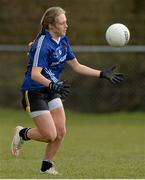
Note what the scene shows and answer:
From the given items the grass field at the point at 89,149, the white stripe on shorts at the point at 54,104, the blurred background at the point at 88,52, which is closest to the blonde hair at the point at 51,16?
the white stripe on shorts at the point at 54,104

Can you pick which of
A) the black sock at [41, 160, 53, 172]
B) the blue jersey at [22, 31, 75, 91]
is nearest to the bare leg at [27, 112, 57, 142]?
the black sock at [41, 160, 53, 172]

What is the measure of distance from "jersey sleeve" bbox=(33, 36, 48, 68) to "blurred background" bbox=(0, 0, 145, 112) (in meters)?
10.9

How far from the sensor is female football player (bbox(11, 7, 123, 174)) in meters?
9.39

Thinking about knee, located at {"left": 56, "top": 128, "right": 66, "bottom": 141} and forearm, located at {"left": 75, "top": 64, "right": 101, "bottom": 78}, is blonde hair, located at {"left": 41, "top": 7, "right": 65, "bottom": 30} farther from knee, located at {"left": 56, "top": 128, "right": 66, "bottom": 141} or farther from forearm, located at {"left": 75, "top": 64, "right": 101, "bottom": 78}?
knee, located at {"left": 56, "top": 128, "right": 66, "bottom": 141}

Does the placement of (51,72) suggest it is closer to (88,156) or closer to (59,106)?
(59,106)

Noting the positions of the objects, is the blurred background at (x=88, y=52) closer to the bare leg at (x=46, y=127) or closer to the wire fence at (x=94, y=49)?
the wire fence at (x=94, y=49)

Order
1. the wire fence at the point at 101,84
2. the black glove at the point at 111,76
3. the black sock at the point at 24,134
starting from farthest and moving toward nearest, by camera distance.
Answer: the wire fence at the point at 101,84 → the black sock at the point at 24,134 → the black glove at the point at 111,76

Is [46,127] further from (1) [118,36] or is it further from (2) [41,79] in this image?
(1) [118,36]

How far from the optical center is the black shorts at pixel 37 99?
9500 millimetres

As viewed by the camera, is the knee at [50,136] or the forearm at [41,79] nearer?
the forearm at [41,79]

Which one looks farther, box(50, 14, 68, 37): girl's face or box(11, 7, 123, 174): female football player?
box(50, 14, 68, 37): girl's face

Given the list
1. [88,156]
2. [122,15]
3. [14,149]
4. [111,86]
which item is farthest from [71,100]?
[14,149]

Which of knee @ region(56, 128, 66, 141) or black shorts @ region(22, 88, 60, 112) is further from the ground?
black shorts @ region(22, 88, 60, 112)

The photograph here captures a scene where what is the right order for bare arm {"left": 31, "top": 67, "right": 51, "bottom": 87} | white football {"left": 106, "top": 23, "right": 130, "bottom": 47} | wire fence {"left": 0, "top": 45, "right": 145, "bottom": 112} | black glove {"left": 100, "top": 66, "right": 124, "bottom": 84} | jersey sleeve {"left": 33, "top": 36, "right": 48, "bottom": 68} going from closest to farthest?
bare arm {"left": 31, "top": 67, "right": 51, "bottom": 87} < jersey sleeve {"left": 33, "top": 36, "right": 48, "bottom": 68} < black glove {"left": 100, "top": 66, "right": 124, "bottom": 84} < white football {"left": 106, "top": 23, "right": 130, "bottom": 47} < wire fence {"left": 0, "top": 45, "right": 145, "bottom": 112}
